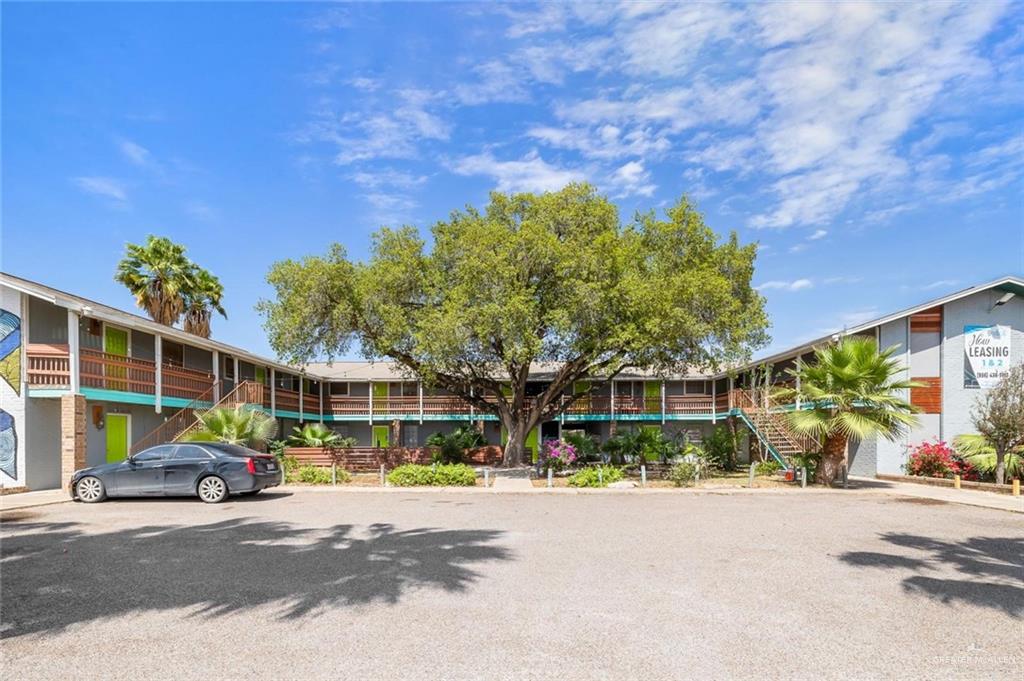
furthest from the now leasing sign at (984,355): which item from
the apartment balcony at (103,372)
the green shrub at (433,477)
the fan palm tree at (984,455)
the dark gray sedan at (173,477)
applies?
the apartment balcony at (103,372)

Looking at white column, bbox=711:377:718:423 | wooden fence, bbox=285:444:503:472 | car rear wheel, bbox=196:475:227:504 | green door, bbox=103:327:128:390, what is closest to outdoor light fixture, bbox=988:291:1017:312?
white column, bbox=711:377:718:423

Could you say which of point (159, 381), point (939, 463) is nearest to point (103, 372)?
point (159, 381)

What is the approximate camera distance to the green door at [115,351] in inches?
760

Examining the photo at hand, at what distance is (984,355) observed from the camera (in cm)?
2295

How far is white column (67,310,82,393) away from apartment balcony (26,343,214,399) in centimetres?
15

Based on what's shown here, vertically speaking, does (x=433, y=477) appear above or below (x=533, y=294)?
below

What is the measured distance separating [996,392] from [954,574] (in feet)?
46.4

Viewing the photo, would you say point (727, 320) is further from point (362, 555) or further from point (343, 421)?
point (343, 421)

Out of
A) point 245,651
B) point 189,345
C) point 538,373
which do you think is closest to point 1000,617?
point 245,651

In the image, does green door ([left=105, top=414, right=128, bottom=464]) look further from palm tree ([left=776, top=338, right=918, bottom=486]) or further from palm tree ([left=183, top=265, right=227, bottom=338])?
palm tree ([left=776, top=338, right=918, bottom=486])

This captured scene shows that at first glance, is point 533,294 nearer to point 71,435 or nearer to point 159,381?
point 159,381

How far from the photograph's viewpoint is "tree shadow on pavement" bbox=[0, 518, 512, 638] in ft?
20.9

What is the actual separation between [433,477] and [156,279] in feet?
71.5

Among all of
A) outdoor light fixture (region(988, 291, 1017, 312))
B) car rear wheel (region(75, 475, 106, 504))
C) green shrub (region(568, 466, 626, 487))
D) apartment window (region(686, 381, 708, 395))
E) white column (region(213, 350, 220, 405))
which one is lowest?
green shrub (region(568, 466, 626, 487))
